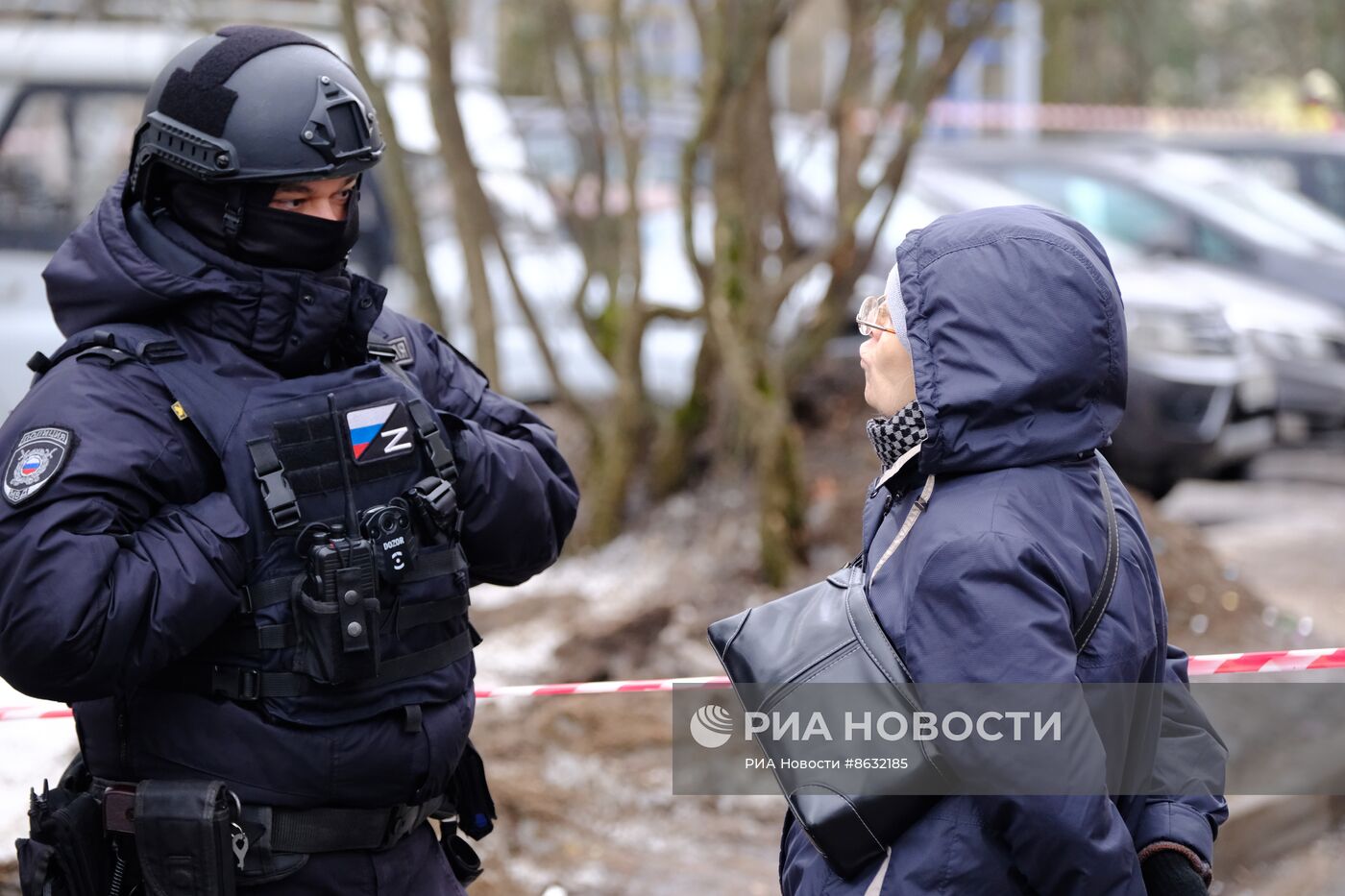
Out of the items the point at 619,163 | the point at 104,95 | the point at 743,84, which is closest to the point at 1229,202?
the point at 619,163

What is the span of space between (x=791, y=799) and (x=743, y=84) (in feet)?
13.8

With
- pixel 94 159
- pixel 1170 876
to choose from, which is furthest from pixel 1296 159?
pixel 1170 876

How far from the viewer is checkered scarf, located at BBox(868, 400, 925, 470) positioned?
196cm

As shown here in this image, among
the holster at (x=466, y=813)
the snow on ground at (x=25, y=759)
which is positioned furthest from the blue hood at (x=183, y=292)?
the snow on ground at (x=25, y=759)

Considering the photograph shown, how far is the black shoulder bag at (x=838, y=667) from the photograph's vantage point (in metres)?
1.88

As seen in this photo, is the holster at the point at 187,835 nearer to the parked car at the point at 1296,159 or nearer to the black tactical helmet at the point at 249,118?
the black tactical helmet at the point at 249,118

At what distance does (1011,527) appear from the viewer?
1828mm

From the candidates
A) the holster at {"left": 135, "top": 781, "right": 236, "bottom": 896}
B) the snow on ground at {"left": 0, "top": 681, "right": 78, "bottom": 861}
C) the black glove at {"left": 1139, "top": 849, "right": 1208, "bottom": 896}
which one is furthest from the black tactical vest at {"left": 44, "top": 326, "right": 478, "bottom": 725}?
the snow on ground at {"left": 0, "top": 681, "right": 78, "bottom": 861}

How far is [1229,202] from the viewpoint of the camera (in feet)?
33.2

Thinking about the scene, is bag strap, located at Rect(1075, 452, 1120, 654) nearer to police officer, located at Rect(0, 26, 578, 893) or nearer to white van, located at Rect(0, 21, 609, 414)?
police officer, located at Rect(0, 26, 578, 893)

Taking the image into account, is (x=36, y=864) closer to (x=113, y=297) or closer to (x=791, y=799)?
(x=113, y=297)

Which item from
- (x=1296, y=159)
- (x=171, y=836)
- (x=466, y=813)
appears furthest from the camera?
(x=1296, y=159)

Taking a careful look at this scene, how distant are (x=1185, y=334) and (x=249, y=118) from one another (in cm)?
641

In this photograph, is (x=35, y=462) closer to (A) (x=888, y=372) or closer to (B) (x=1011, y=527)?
(A) (x=888, y=372)
